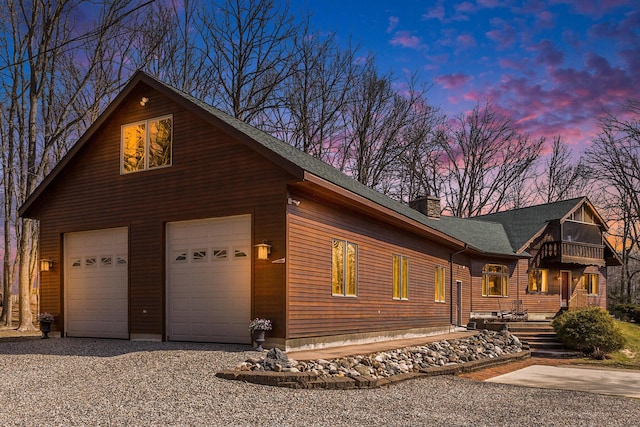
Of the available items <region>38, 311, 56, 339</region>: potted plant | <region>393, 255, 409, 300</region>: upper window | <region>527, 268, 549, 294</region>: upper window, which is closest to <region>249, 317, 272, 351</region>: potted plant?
<region>393, 255, 409, 300</region>: upper window

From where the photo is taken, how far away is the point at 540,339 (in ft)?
65.1

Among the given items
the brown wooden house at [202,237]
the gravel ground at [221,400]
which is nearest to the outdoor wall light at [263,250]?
the brown wooden house at [202,237]

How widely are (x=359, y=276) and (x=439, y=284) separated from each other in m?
7.85

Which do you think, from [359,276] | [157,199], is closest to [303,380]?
[359,276]

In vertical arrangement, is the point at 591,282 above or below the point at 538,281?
below

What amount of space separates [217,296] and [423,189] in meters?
29.3

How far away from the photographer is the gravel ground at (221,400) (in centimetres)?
642

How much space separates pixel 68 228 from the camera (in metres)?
14.9

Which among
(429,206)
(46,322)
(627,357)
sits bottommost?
(627,357)

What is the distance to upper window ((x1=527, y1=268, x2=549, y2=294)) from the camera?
28.4 metres

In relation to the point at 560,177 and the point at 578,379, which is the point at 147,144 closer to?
the point at 578,379

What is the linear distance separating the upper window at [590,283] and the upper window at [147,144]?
2674 centimetres

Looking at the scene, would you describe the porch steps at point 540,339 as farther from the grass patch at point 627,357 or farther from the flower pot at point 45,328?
the flower pot at point 45,328

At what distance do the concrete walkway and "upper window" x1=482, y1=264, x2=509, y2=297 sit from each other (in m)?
11.8
